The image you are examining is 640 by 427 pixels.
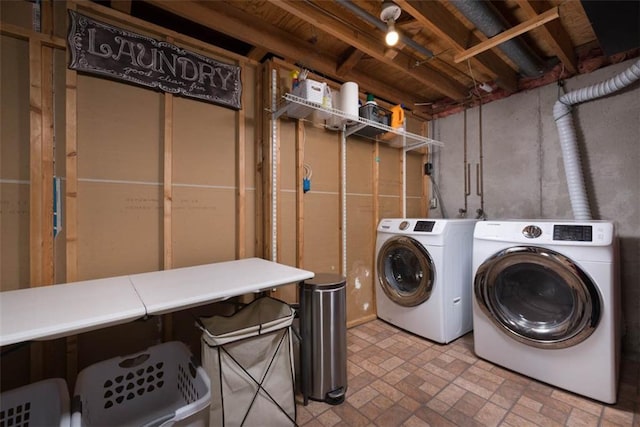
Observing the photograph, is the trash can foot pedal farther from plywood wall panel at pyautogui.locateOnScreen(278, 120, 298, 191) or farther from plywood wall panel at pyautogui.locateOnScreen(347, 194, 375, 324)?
plywood wall panel at pyautogui.locateOnScreen(278, 120, 298, 191)

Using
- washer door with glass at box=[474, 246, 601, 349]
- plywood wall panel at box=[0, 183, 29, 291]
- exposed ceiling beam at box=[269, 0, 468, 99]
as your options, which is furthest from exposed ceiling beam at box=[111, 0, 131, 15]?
washer door with glass at box=[474, 246, 601, 349]

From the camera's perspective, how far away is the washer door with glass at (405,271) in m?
2.27

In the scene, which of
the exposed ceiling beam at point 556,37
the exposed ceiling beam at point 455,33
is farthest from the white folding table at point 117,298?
the exposed ceiling beam at point 556,37

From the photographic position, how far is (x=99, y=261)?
5.06 feet

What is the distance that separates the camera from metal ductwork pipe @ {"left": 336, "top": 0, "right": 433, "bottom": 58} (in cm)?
161

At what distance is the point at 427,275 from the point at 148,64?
2487 millimetres

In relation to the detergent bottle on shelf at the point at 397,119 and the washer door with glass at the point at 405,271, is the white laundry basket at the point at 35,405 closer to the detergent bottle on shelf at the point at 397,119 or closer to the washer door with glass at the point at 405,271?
the washer door with glass at the point at 405,271

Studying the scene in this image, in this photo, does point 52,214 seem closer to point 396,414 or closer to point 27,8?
point 27,8

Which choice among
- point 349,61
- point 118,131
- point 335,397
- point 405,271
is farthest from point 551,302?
point 118,131

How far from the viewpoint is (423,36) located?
2.11 metres

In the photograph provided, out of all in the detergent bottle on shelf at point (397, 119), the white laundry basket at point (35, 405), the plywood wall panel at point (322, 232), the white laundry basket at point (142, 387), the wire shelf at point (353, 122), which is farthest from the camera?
the detergent bottle on shelf at point (397, 119)

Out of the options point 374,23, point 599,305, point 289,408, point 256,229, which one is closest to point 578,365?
point 599,305

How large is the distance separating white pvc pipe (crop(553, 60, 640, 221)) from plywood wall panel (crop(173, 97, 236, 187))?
2698mm

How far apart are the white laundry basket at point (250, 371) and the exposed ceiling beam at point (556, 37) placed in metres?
2.33
